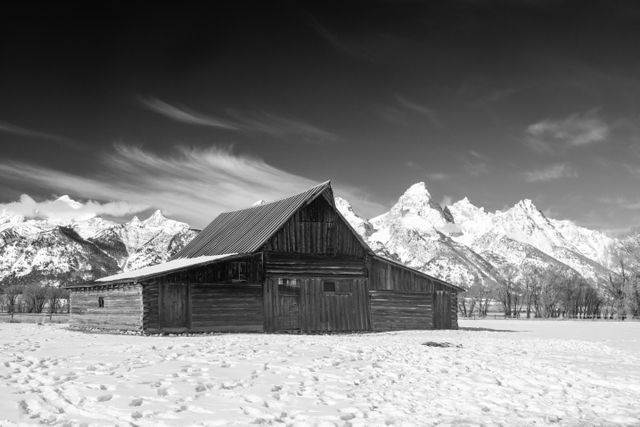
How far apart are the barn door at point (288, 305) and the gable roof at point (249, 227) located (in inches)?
114

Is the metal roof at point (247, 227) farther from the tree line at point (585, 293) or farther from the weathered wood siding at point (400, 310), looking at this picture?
the tree line at point (585, 293)

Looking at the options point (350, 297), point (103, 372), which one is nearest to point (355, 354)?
point (103, 372)

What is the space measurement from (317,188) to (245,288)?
26.7 feet

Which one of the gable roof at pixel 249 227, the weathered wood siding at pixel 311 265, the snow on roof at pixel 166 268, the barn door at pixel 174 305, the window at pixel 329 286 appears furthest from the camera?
the window at pixel 329 286

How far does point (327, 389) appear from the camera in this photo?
12164 mm

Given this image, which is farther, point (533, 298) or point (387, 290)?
point (533, 298)

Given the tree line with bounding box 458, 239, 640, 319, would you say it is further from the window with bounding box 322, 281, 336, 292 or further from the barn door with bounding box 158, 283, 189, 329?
the barn door with bounding box 158, 283, 189, 329

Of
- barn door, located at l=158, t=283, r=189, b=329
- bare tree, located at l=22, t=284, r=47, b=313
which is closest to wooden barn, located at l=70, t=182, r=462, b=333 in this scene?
barn door, located at l=158, t=283, r=189, b=329

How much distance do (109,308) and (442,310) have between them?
21601 millimetres

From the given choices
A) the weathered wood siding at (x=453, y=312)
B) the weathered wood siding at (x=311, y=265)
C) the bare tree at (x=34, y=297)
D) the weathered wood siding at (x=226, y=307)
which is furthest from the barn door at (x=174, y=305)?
the bare tree at (x=34, y=297)

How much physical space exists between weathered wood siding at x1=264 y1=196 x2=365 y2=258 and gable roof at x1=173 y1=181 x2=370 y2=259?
382 mm

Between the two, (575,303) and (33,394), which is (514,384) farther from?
(575,303)

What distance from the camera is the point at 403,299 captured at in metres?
40.2

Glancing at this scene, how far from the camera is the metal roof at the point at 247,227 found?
3612cm
